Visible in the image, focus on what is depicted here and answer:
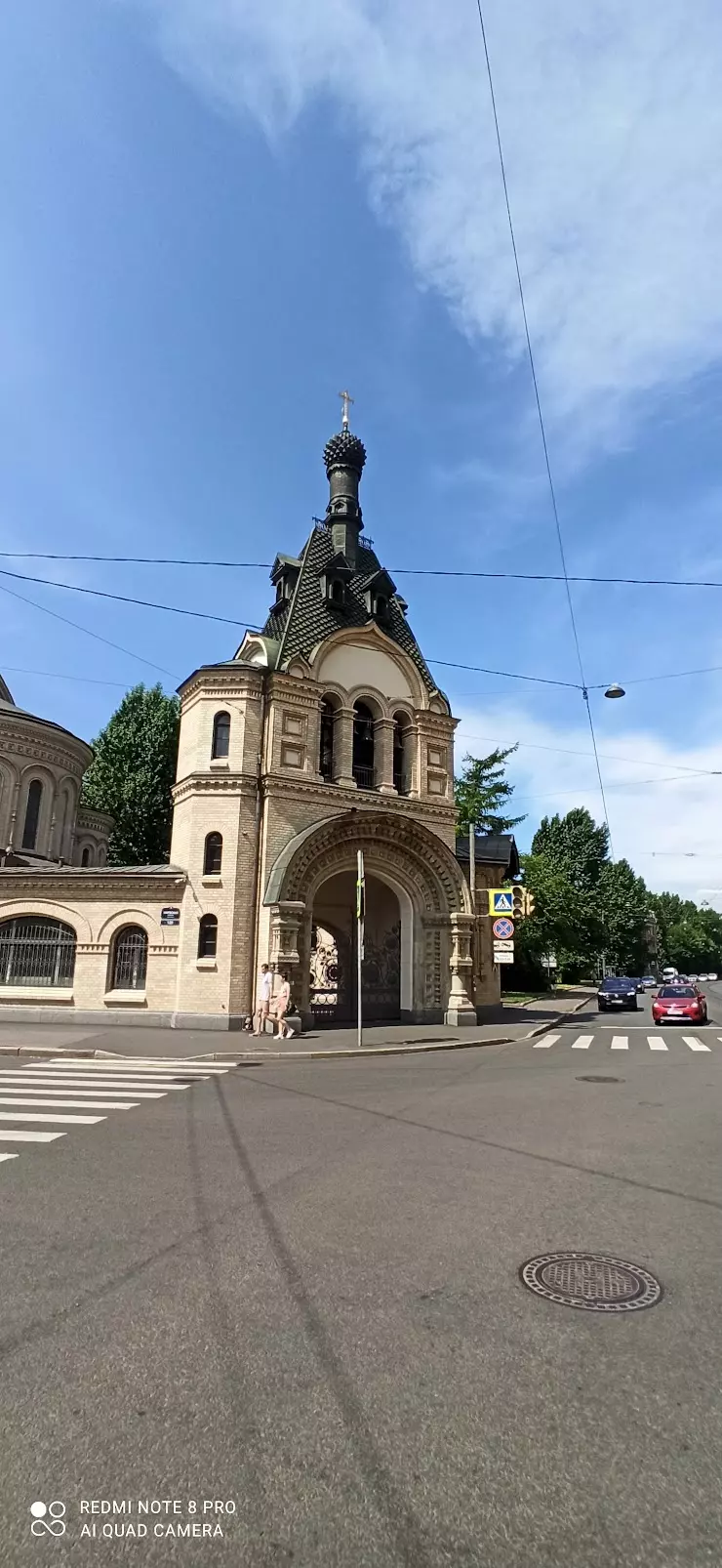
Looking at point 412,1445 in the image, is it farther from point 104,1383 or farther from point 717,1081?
point 717,1081

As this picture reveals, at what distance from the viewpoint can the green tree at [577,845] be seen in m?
64.5

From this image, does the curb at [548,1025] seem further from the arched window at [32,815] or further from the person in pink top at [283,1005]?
the arched window at [32,815]

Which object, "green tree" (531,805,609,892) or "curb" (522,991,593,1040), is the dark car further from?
"green tree" (531,805,609,892)

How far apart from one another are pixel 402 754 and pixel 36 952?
12.5 metres

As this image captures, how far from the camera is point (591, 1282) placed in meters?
4.39

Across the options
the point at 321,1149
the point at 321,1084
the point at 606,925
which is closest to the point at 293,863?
the point at 321,1084

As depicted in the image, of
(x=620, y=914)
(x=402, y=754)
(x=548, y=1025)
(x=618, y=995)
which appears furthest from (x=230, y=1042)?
(x=620, y=914)

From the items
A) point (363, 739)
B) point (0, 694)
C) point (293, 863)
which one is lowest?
point (293, 863)

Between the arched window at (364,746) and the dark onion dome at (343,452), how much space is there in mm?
10879

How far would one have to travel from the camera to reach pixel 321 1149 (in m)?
7.45

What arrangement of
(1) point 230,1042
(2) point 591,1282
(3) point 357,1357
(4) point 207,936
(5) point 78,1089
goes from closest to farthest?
(3) point 357,1357 → (2) point 591,1282 → (5) point 78,1089 → (1) point 230,1042 → (4) point 207,936

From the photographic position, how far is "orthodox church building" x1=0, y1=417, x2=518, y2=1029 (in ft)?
68.2

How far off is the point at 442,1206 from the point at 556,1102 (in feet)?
16.8

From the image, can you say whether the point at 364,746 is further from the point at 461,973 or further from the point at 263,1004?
the point at 263,1004
